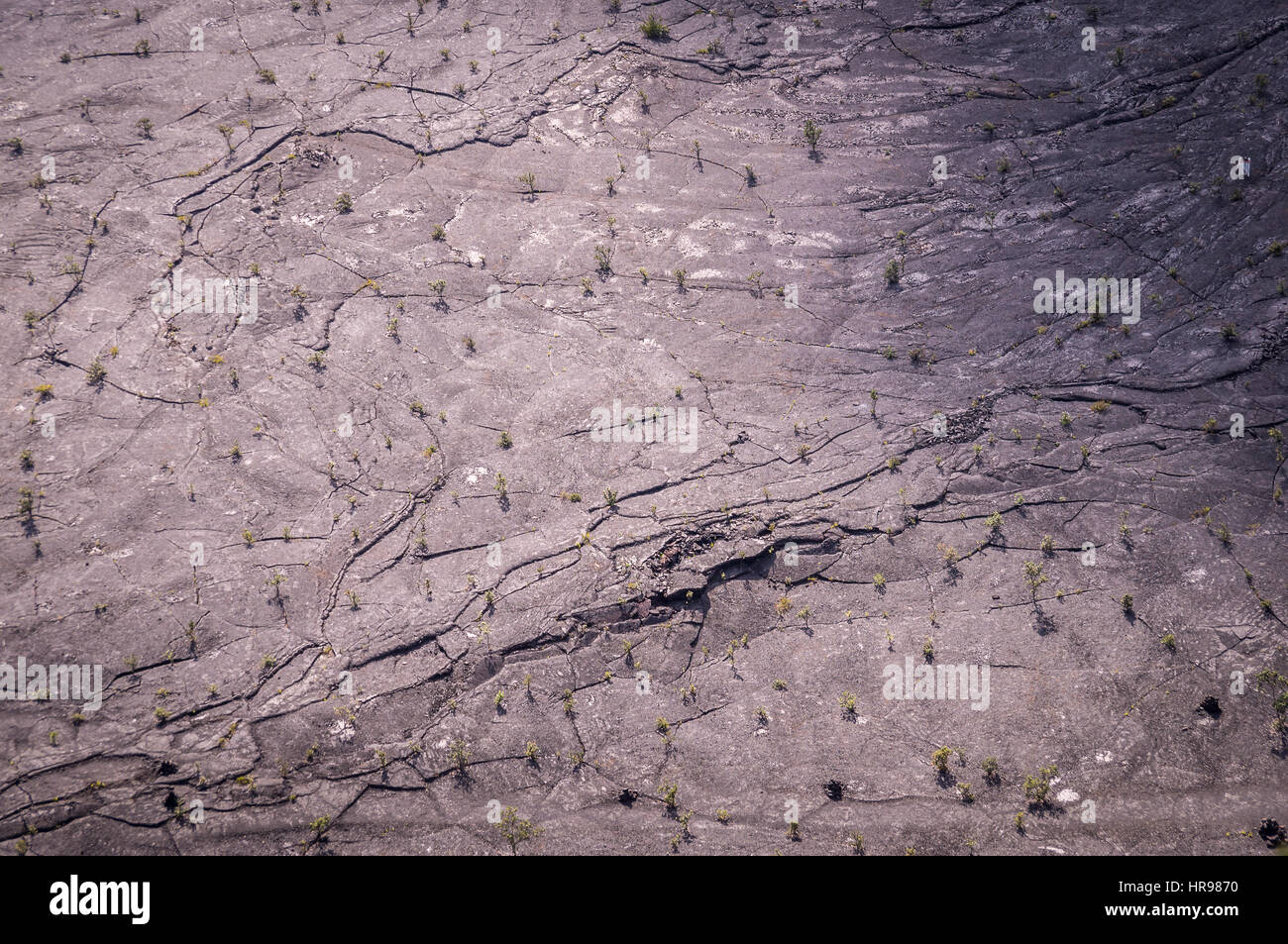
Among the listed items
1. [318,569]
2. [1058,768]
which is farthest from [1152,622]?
[318,569]

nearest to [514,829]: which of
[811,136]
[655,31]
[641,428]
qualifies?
[641,428]

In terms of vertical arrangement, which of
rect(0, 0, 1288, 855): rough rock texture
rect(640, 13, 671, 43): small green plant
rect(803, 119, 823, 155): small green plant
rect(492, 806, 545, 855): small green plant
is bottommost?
rect(492, 806, 545, 855): small green plant

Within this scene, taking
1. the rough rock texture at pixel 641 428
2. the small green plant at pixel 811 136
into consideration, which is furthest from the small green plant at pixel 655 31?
the small green plant at pixel 811 136

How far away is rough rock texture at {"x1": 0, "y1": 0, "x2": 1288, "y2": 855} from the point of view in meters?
7.74

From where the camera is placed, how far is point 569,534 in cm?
945

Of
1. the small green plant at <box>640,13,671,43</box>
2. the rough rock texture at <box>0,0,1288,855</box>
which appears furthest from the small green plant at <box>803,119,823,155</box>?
the small green plant at <box>640,13,671,43</box>

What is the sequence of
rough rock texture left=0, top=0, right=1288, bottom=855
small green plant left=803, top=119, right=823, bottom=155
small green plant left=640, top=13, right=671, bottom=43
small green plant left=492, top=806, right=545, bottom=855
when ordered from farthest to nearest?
small green plant left=640, top=13, right=671, bottom=43
small green plant left=803, top=119, right=823, bottom=155
rough rock texture left=0, top=0, right=1288, bottom=855
small green plant left=492, top=806, right=545, bottom=855

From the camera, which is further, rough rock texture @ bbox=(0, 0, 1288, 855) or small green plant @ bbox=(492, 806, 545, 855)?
rough rock texture @ bbox=(0, 0, 1288, 855)

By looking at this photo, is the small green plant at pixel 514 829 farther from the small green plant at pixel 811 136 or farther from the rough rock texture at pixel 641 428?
the small green plant at pixel 811 136

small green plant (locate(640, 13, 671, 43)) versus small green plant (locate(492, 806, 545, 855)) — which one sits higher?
small green plant (locate(640, 13, 671, 43))

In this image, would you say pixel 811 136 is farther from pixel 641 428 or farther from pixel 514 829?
pixel 514 829

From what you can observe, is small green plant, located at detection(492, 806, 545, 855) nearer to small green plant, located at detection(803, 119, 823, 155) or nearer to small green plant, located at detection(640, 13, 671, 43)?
small green plant, located at detection(803, 119, 823, 155)

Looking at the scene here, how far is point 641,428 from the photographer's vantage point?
10.4 m

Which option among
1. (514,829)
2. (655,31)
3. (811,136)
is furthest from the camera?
(655,31)
